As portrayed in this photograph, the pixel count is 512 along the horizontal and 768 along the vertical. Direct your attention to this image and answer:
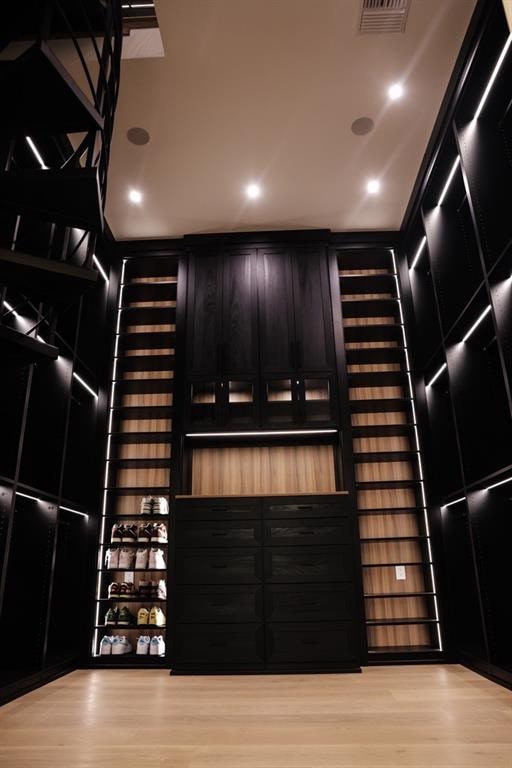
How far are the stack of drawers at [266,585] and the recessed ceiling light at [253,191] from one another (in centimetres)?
259

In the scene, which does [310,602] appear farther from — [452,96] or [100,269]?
[452,96]

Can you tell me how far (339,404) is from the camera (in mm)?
4266

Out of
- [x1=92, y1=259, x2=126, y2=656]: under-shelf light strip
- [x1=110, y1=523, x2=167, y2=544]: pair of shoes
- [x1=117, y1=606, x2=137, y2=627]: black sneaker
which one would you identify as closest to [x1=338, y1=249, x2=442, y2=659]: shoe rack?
[x1=110, y1=523, x2=167, y2=544]: pair of shoes

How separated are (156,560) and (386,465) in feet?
6.99

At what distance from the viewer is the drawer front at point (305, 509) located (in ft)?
12.5

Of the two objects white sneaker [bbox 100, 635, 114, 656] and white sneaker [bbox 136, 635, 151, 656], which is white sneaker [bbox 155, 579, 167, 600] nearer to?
white sneaker [bbox 136, 635, 151, 656]

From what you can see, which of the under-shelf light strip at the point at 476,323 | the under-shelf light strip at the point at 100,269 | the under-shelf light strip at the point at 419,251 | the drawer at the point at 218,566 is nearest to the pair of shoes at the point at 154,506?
the drawer at the point at 218,566

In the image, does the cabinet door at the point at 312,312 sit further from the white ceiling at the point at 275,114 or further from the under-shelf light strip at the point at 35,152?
the under-shelf light strip at the point at 35,152

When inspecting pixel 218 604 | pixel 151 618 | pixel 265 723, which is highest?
pixel 218 604

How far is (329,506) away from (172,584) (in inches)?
51.1

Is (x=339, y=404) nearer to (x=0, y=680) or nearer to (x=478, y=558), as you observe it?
(x=478, y=558)

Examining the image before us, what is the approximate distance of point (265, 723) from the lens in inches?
90.2

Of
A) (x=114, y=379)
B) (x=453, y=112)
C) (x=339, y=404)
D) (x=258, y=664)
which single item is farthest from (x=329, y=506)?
(x=453, y=112)

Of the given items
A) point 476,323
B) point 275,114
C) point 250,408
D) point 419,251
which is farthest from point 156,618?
point 275,114
